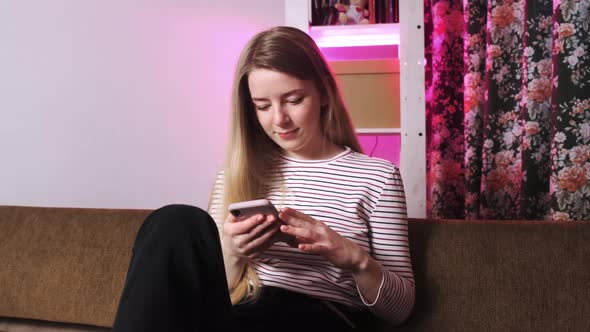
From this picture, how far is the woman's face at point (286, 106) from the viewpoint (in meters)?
1.28

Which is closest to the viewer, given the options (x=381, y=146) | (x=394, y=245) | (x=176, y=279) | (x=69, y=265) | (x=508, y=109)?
(x=176, y=279)

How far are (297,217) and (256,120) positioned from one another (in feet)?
1.17

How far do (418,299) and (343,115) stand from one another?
45 centimetres

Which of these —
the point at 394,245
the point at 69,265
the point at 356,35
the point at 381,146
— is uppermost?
the point at 356,35

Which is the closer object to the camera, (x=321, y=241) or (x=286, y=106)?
(x=321, y=241)

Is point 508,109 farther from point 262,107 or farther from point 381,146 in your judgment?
point 262,107

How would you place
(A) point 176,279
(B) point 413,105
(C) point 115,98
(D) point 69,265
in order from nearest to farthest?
(A) point 176,279 → (D) point 69,265 → (B) point 413,105 → (C) point 115,98

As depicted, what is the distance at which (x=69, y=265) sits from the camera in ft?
5.37

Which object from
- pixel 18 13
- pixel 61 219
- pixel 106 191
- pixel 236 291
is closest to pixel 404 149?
pixel 236 291

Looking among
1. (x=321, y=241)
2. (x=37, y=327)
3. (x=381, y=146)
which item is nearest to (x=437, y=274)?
(x=321, y=241)

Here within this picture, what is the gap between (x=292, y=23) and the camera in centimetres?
195

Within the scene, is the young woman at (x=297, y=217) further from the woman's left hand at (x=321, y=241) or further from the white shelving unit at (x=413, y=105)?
the white shelving unit at (x=413, y=105)

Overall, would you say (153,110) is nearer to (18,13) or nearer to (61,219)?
(18,13)

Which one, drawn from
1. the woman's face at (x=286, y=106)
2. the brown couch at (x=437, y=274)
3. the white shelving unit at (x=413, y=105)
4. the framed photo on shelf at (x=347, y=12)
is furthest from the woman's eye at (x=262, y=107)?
the framed photo on shelf at (x=347, y=12)
